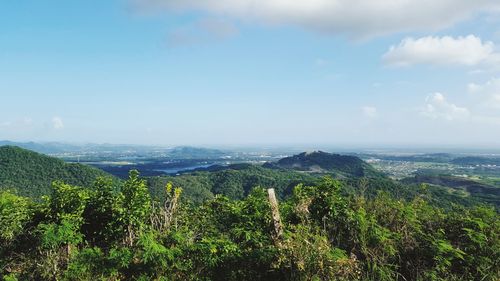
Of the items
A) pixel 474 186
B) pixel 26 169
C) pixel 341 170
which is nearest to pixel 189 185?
pixel 26 169

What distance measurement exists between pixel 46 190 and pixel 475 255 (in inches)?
3638

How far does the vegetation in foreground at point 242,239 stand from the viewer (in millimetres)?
6441

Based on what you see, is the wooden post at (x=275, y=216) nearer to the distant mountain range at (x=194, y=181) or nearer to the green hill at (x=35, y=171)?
the distant mountain range at (x=194, y=181)

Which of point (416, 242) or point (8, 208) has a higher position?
point (8, 208)

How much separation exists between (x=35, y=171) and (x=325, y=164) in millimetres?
115704

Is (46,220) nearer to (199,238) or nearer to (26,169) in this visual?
(199,238)

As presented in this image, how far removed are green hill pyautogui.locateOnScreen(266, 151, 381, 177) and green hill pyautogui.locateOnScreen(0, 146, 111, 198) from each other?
293ft

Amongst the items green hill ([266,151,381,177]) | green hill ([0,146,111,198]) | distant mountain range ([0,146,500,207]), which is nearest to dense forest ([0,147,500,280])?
distant mountain range ([0,146,500,207])

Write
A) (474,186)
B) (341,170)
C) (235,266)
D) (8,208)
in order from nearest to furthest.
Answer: (235,266)
(8,208)
(474,186)
(341,170)

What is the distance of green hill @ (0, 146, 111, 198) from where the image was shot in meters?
91.0

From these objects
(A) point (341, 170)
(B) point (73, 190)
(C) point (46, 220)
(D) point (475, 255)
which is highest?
(B) point (73, 190)

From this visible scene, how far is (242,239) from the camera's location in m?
7.41

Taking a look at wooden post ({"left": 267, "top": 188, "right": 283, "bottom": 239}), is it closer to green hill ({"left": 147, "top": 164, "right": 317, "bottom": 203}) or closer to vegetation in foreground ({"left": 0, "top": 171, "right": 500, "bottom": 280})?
vegetation in foreground ({"left": 0, "top": 171, "right": 500, "bottom": 280})

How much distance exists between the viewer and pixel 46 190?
83.9 metres
